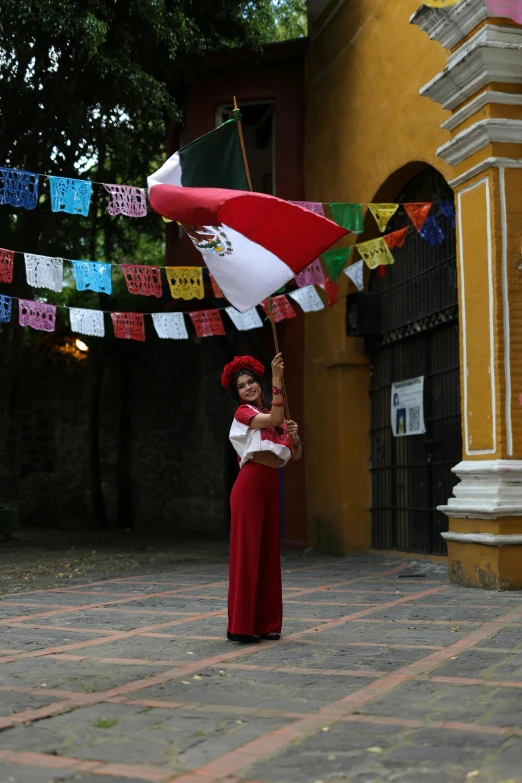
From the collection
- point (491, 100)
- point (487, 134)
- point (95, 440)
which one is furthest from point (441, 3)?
point (95, 440)

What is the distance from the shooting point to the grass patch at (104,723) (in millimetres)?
3420

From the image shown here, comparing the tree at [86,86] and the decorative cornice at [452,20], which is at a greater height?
the tree at [86,86]

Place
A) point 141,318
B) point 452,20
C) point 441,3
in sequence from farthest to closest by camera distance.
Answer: point 141,318
point 441,3
point 452,20

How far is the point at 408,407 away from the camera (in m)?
10.4

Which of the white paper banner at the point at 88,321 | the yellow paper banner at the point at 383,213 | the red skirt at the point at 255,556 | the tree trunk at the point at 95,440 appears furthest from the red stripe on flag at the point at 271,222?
the tree trunk at the point at 95,440

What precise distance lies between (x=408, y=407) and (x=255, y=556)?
211 inches

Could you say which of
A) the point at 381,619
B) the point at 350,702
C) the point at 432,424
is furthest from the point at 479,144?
the point at 350,702

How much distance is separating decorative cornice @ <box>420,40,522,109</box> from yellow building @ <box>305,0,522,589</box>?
0.01m

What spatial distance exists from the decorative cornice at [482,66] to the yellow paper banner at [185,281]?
3.80m

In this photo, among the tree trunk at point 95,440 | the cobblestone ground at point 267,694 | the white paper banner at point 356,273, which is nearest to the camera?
the cobblestone ground at point 267,694

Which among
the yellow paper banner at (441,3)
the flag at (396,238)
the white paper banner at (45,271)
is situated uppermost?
the yellow paper banner at (441,3)

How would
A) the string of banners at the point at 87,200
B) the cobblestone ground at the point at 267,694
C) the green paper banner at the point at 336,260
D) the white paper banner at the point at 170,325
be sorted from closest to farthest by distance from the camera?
the cobblestone ground at the point at 267,694
the string of banners at the point at 87,200
the green paper banner at the point at 336,260
the white paper banner at the point at 170,325

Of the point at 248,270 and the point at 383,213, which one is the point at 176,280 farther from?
the point at 248,270

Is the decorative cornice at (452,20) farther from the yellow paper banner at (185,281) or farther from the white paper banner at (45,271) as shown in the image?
the white paper banner at (45,271)
